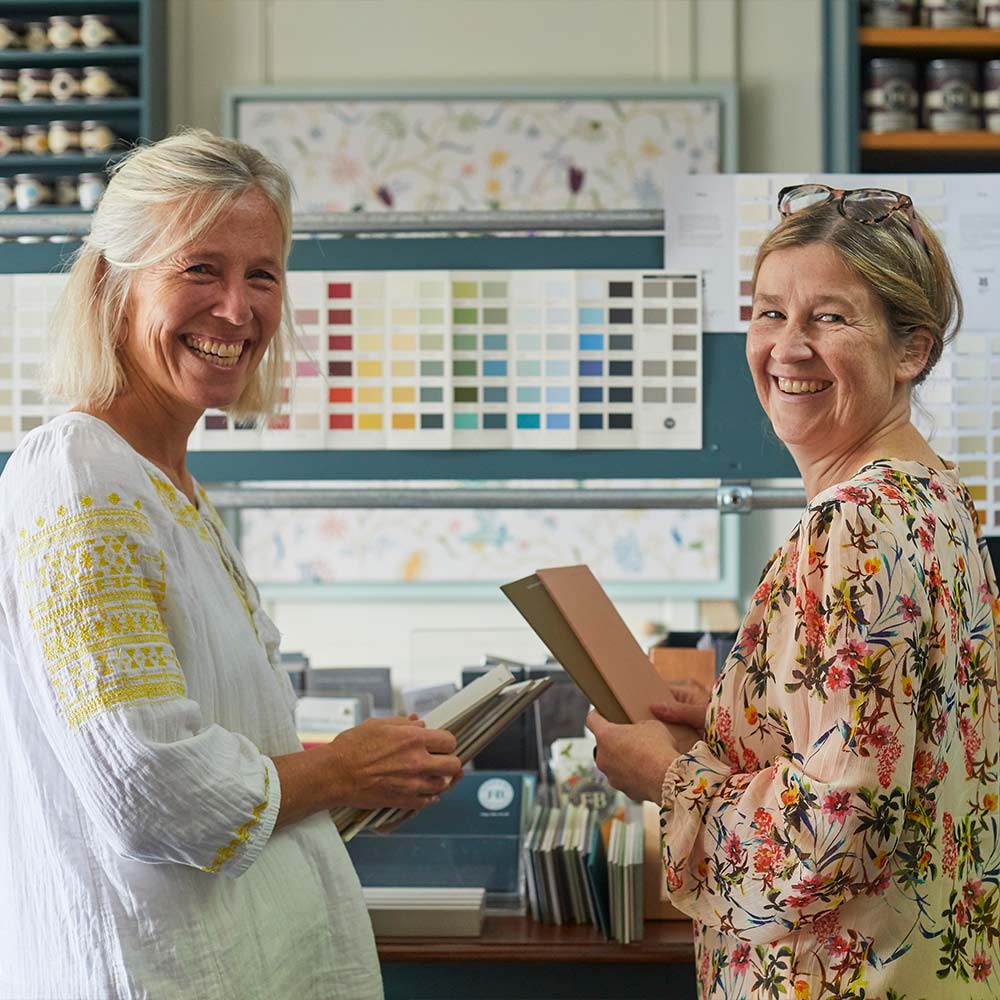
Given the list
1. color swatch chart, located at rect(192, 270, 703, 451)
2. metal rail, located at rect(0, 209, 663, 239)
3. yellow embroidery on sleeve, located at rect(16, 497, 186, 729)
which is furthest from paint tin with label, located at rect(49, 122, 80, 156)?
yellow embroidery on sleeve, located at rect(16, 497, 186, 729)

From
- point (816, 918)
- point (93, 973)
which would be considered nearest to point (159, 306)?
point (93, 973)

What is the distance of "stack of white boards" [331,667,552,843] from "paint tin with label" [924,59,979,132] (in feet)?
9.32

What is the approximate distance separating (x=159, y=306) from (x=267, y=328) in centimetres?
16

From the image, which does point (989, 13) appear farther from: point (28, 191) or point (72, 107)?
point (28, 191)

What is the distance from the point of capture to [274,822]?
1235 mm

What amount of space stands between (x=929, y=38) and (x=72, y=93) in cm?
285

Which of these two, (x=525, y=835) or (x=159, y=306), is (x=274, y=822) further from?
(x=525, y=835)

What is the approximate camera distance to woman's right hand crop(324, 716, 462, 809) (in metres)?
1.34

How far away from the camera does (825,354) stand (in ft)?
4.17

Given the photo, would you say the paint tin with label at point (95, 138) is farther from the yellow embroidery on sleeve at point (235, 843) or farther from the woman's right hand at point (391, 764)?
the yellow embroidery on sleeve at point (235, 843)

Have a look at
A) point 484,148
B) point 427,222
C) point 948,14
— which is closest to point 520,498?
point 427,222

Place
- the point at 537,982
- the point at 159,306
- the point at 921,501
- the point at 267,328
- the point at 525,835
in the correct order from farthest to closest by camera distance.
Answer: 1. the point at 525,835
2. the point at 537,982
3. the point at 267,328
4. the point at 159,306
5. the point at 921,501

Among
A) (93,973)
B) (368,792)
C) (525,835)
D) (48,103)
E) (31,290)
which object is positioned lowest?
(525,835)

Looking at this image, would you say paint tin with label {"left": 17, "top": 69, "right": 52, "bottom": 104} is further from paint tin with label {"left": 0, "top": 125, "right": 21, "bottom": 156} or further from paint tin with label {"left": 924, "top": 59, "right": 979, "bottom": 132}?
paint tin with label {"left": 924, "top": 59, "right": 979, "bottom": 132}
